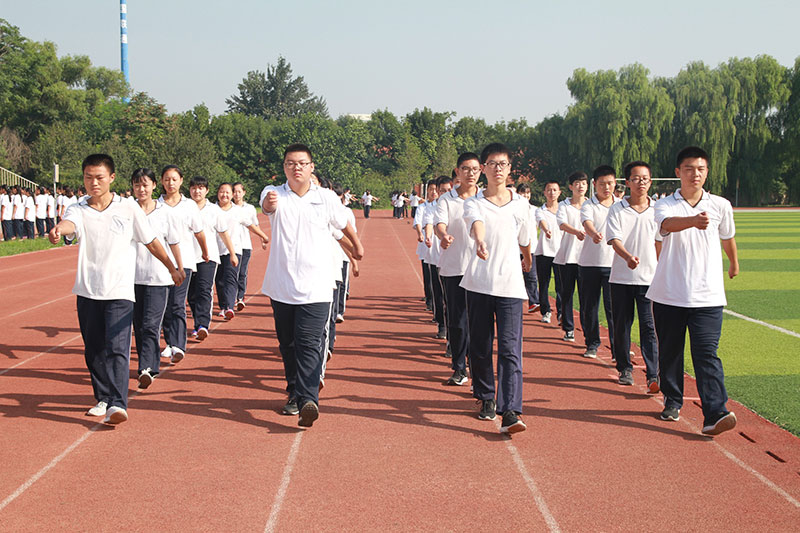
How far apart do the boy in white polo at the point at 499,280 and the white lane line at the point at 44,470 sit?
9.41ft

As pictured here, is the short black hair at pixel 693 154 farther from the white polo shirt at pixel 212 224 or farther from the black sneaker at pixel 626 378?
the white polo shirt at pixel 212 224

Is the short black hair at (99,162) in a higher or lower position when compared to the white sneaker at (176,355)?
higher

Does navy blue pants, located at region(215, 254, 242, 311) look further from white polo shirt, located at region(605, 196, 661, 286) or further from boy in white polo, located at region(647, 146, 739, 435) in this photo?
boy in white polo, located at region(647, 146, 739, 435)

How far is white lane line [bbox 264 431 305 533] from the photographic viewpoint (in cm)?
400

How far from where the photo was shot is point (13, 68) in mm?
53906

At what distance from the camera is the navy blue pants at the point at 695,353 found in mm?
5531

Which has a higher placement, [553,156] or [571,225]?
[553,156]

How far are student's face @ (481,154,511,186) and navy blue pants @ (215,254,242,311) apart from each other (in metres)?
6.13

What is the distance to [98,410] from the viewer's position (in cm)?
603

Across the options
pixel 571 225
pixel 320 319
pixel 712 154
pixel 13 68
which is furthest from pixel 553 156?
pixel 320 319

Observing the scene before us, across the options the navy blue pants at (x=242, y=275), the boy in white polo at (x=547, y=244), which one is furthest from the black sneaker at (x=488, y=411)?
the navy blue pants at (x=242, y=275)

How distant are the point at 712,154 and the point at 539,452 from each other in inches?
2047

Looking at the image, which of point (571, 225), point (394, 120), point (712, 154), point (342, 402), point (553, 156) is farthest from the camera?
point (394, 120)

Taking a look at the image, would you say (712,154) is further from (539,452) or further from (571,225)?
(539,452)
